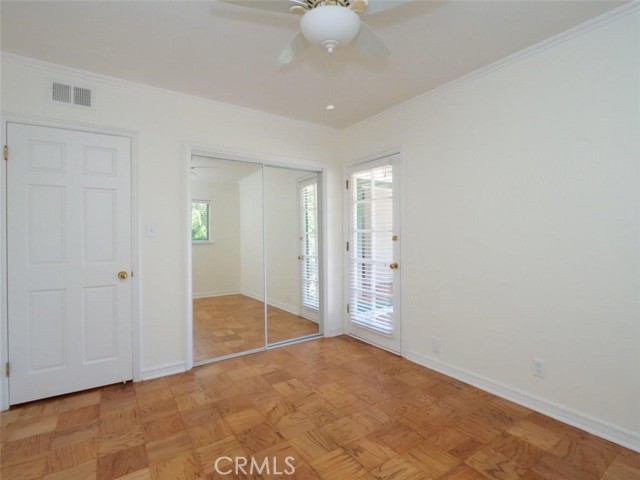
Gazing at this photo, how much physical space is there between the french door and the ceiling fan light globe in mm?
2016

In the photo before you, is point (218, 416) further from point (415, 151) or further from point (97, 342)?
point (415, 151)

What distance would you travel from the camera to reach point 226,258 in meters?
3.47

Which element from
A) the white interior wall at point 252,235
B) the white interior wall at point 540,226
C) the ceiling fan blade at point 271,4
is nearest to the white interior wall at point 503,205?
the white interior wall at point 540,226

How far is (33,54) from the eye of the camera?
234 centimetres

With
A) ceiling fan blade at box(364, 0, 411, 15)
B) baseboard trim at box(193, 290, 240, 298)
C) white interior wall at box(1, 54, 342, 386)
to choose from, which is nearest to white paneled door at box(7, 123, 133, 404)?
white interior wall at box(1, 54, 342, 386)

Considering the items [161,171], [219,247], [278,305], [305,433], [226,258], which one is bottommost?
[305,433]

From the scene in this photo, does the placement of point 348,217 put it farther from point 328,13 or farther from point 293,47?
point 328,13

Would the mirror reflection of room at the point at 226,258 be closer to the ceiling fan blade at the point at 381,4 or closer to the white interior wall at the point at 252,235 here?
the white interior wall at the point at 252,235

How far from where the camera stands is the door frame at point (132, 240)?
233cm

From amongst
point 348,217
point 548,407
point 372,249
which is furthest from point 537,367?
point 348,217

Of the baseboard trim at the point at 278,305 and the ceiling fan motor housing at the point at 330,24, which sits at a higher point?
the ceiling fan motor housing at the point at 330,24

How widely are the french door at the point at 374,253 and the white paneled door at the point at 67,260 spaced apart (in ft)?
7.81

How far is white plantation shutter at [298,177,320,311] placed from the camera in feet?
12.9

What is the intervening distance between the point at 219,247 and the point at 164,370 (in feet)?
4.17
